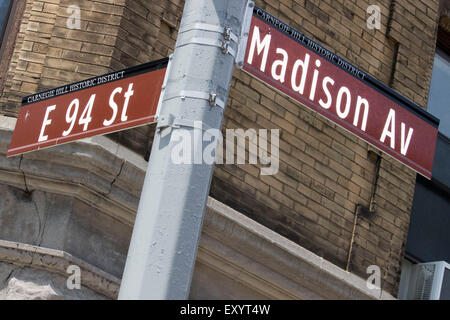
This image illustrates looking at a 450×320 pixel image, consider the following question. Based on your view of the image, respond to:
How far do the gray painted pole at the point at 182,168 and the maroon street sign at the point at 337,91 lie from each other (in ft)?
0.62

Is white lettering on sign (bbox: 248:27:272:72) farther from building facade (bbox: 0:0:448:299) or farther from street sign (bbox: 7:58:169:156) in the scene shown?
building facade (bbox: 0:0:448:299)

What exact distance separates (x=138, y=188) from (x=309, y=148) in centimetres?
218

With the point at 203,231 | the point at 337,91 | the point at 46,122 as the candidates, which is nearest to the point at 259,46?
the point at 337,91

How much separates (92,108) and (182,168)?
1.01 metres

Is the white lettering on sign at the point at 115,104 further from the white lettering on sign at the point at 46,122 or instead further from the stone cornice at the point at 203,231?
the stone cornice at the point at 203,231

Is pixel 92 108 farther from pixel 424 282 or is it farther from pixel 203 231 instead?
pixel 424 282

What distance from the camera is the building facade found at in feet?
22.5

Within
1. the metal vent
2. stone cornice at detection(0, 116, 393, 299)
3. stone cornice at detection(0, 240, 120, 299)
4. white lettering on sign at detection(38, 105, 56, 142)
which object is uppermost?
the metal vent

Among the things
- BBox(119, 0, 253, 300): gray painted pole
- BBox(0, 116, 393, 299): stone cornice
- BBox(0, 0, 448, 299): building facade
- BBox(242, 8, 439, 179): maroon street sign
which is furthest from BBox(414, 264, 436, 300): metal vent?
BBox(119, 0, 253, 300): gray painted pole

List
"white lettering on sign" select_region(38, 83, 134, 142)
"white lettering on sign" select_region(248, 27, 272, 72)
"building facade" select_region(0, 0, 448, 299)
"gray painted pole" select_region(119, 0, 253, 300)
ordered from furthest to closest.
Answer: "building facade" select_region(0, 0, 448, 299), "white lettering on sign" select_region(38, 83, 134, 142), "white lettering on sign" select_region(248, 27, 272, 72), "gray painted pole" select_region(119, 0, 253, 300)

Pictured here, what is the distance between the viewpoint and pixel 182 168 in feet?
12.6

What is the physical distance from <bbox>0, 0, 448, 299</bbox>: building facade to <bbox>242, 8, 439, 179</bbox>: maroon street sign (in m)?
2.81

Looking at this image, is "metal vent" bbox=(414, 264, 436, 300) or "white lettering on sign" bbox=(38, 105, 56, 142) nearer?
"white lettering on sign" bbox=(38, 105, 56, 142)

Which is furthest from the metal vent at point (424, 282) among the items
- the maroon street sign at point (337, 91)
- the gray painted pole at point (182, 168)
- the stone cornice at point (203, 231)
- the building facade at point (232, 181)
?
the gray painted pole at point (182, 168)
